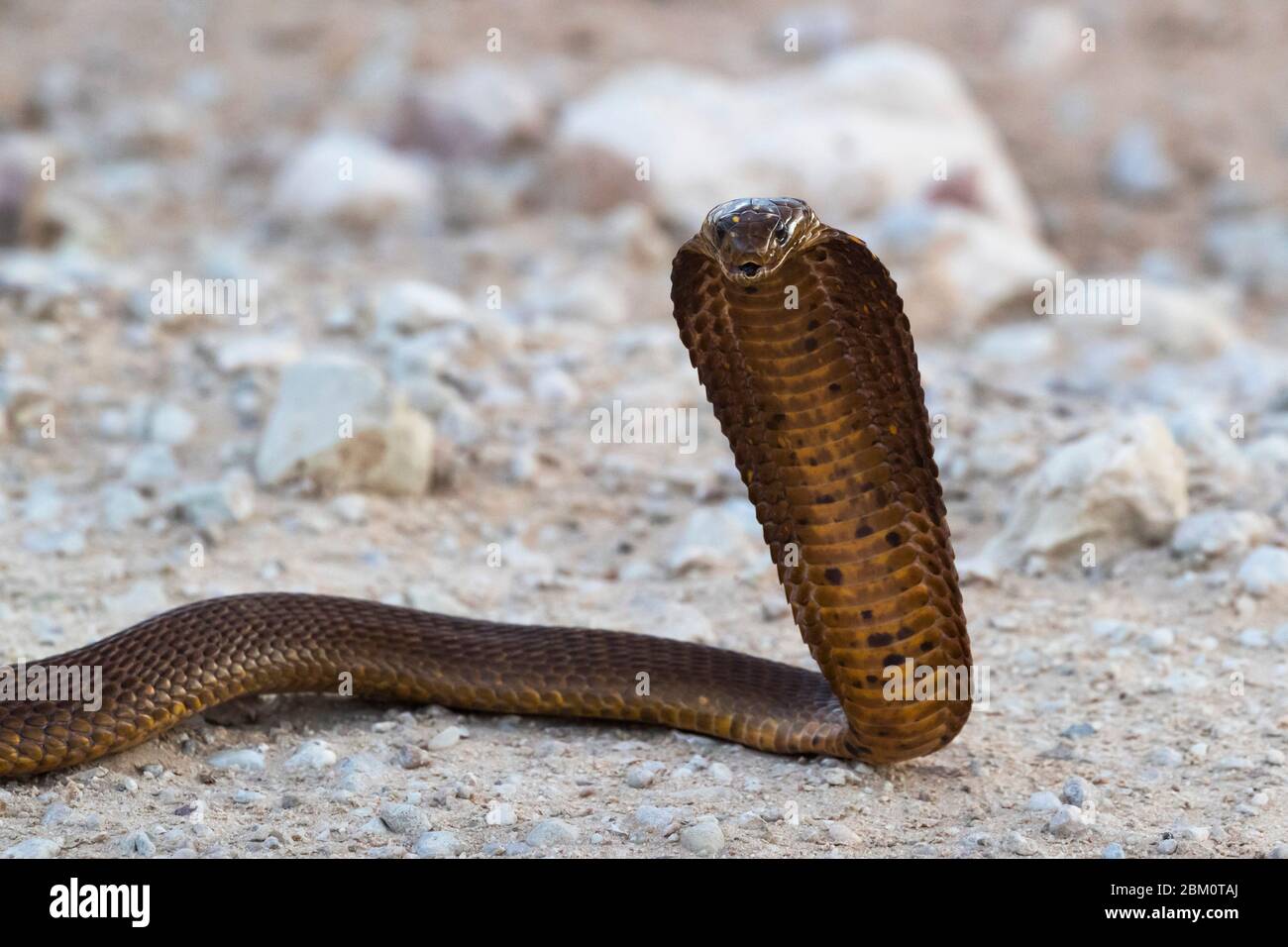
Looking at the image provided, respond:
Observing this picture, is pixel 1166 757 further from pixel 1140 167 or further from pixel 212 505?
pixel 1140 167

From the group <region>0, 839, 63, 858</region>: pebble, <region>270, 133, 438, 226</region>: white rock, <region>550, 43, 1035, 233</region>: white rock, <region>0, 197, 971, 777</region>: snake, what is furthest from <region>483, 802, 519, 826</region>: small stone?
<region>270, 133, 438, 226</region>: white rock

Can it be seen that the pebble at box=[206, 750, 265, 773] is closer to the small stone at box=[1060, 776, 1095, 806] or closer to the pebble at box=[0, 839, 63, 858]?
the pebble at box=[0, 839, 63, 858]

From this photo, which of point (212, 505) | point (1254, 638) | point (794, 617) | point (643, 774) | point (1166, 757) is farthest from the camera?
point (212, 505)

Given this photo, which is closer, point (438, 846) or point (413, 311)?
point (438, 846)

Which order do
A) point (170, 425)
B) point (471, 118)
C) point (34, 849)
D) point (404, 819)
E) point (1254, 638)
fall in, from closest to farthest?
point (34, 849) < point (404, 819) < point (1254, 638) < point (170, 425) < point (471, 118)

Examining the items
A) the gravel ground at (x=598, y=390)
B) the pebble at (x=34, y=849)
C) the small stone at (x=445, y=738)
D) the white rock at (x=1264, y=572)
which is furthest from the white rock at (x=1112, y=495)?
the pebble at (x=34, y=849)

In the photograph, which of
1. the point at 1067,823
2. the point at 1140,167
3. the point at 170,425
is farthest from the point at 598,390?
the point at 1140,167

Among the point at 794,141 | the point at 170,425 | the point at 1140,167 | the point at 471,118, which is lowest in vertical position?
the point at 170,425
